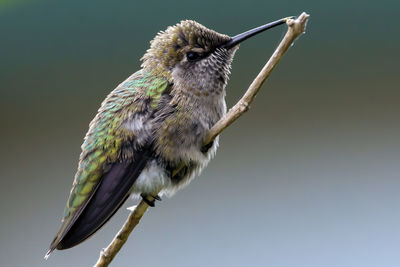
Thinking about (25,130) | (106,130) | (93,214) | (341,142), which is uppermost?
(341,142)

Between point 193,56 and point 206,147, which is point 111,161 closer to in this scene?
point 206,147

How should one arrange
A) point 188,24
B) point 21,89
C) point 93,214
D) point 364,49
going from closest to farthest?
point 93,214
point 188,24
point 364,49
point 21,89

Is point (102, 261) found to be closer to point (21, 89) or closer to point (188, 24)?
point (188, 24)

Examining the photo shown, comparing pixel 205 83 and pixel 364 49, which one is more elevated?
pixel 364 49

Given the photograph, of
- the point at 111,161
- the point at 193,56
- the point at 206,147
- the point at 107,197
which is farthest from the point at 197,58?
the point at 107,197

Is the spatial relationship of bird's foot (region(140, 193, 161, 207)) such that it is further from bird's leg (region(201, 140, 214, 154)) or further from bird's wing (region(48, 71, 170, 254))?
bird's leg (region(201, 140, 214, 154))

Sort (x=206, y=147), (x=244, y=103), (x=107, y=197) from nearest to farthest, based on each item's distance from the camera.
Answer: (x=244, y=103), (x=107, y=197), (x=206, y=147)

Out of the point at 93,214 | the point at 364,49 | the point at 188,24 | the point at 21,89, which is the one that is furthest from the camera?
the point at 21,89

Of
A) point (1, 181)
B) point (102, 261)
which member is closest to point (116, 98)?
point (102, 261)
